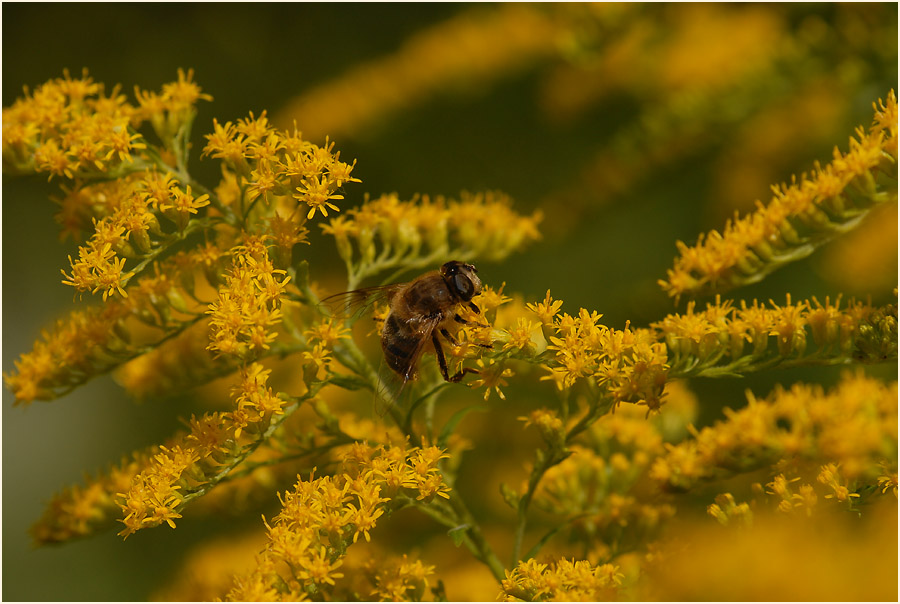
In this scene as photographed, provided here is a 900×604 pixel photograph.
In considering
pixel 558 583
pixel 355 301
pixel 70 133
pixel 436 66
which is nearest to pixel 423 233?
pixel 355 301

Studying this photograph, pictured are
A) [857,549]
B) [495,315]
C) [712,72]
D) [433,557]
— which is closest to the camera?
[857,549]

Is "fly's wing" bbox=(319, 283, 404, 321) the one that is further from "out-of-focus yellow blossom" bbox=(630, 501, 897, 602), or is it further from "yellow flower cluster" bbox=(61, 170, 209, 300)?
"out-of-focus yellow blossom" bbox=(630, 501, 897, 602)

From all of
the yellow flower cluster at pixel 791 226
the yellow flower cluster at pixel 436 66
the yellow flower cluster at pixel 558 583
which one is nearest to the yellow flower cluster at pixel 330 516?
the yellow flower cluster at pixel 558 583

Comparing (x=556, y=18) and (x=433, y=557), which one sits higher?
(x=556, y=18)

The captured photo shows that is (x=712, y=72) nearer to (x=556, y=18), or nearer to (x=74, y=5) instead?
(x=556, y=18)

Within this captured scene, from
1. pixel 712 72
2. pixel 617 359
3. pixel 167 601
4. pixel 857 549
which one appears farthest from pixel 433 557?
pixel 712 72

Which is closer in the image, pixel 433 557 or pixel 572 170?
pixel 433 557

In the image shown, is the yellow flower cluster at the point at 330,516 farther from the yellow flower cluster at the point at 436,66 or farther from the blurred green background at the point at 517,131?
the yellow flower cluster at the point at 436,66
